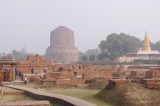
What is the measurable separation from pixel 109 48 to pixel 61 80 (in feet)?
156

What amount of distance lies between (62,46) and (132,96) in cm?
7999

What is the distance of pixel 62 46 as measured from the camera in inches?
3484

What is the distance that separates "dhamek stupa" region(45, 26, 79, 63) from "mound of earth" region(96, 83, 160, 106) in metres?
76.2

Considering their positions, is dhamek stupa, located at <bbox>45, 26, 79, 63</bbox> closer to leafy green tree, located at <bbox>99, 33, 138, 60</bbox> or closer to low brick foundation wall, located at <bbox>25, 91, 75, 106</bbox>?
leafy green tree, located at <bbox>99, 33, 138, 60</bbox>

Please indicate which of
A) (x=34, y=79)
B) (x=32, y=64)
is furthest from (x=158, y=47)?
(x=34, y=79)

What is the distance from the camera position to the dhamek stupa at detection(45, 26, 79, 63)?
86581 millimetres

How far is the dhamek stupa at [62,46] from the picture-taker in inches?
3409

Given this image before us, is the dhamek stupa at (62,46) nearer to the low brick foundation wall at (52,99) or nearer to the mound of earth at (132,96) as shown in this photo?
the low brick foundation wall at (52,99)

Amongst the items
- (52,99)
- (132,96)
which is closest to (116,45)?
(52,99)

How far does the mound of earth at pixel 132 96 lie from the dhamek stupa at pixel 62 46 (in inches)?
2999

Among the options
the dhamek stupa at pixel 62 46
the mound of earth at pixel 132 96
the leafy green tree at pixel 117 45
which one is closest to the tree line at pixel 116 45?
the leafy green tree at pixel 117 45

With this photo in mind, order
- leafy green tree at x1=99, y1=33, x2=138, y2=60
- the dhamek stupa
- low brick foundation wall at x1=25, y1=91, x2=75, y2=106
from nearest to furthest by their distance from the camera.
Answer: low brick foundation wall at x1=25, y1=91, x2=75, y2=106, leafy green tree at x1=99, y1=33, x2=138, y2=60, the dhamek stupa

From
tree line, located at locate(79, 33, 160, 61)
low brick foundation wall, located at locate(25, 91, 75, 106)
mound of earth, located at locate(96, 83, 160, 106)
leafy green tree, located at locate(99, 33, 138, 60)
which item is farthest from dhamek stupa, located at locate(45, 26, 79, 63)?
mound of earth, located at locate(96, 83, 160, 106)

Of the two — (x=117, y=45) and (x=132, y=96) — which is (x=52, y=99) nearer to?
(x=132, y=96)
